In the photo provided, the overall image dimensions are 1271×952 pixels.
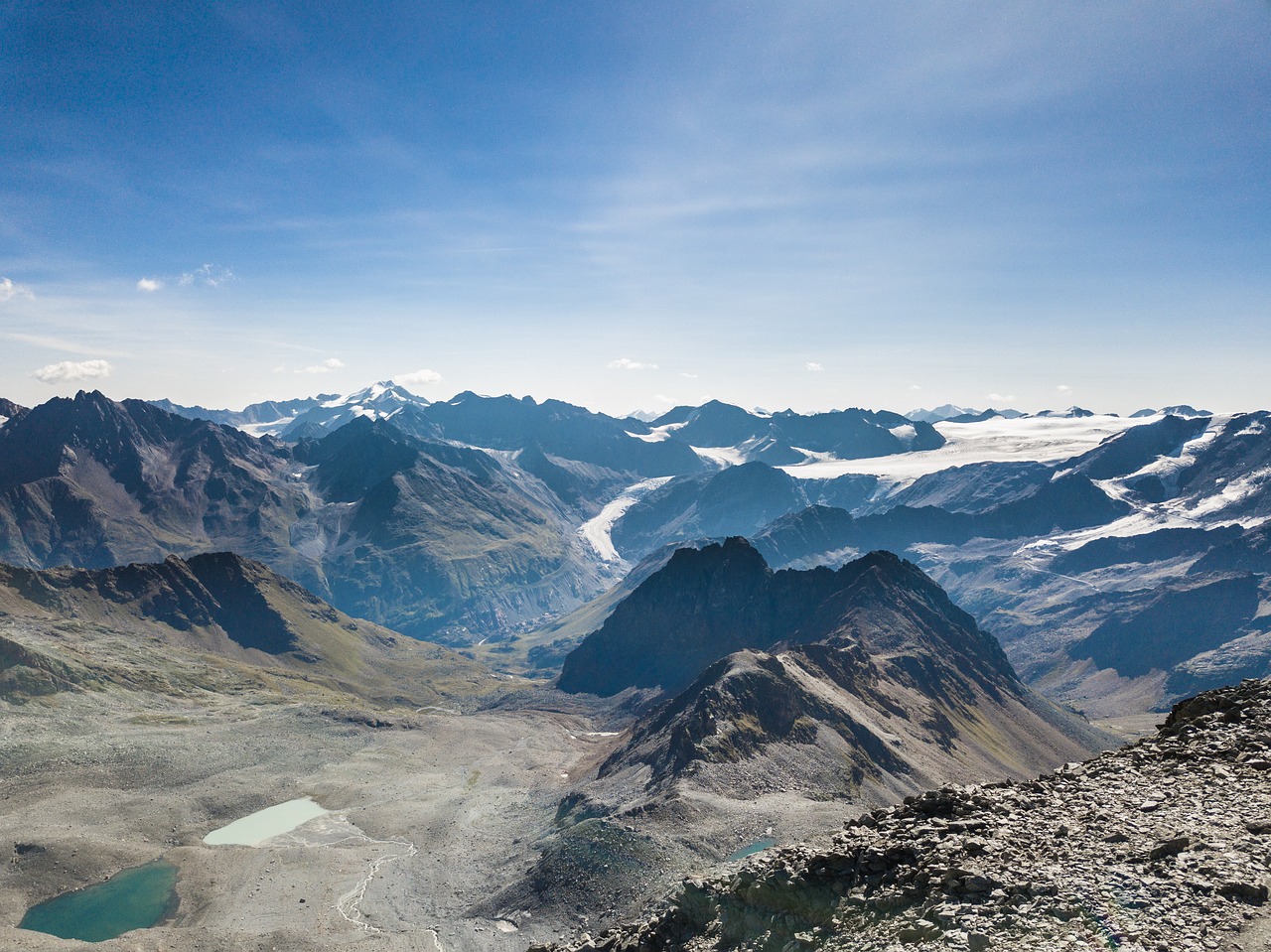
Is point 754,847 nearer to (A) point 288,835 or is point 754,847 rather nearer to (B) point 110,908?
(A) point 288,835

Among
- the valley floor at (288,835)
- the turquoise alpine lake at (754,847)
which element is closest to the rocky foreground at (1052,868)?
the valley floor at (288,835)

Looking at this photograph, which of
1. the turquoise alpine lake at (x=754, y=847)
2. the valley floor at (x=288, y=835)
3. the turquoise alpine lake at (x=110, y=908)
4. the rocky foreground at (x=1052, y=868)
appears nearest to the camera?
the rocky foreground at (x=1052, y=868)

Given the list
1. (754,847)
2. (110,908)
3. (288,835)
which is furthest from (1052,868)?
(288,835)

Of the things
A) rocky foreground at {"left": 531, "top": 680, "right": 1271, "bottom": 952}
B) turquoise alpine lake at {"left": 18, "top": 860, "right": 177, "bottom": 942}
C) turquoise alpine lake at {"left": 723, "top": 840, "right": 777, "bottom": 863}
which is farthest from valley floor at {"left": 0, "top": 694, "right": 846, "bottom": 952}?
rocky foreground at {"left": 531, "top": 680, "right": 1271, "bottom": 952}

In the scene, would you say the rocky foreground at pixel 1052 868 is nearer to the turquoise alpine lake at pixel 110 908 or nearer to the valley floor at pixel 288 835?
the valley floor at pixel 288 835

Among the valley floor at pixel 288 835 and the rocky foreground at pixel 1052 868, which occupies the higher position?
the rocky foreground at pixel 1052 868

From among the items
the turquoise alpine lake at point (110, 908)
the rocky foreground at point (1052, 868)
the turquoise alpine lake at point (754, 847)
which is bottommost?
the turquoise alpine lake at point (110, 908)
